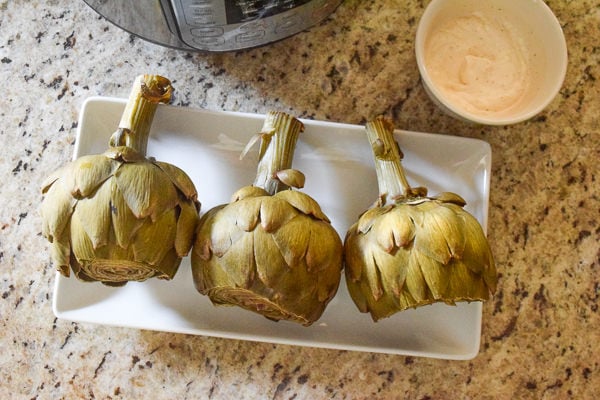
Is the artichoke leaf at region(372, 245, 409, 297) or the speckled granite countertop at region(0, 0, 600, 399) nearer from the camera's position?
the artichoke leaf at region(372, 245, 409, 297)

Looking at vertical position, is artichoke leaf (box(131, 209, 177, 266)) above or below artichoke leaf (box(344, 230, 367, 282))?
above

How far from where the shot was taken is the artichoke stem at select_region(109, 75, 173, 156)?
2.24ft

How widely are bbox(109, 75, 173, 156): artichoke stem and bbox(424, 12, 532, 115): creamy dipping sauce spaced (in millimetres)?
305

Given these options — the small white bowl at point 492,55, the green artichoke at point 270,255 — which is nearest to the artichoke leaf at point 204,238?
the green artichoke at point 270,255

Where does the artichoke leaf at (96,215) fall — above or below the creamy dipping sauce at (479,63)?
above

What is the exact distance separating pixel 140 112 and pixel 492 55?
1.36 ft

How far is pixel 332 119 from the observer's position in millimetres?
791

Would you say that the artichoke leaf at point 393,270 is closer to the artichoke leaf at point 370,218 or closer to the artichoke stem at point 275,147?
the artichoke leaf at point 370,218

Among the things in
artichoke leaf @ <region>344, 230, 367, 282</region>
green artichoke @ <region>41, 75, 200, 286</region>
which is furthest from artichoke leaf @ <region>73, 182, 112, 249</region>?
artichoke leaf @ <region>344, 230, 367, 282</region>

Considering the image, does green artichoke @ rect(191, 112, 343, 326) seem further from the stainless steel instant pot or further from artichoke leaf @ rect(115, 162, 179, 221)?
the stainless steel instant pot

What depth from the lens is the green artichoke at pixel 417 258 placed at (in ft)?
2.00

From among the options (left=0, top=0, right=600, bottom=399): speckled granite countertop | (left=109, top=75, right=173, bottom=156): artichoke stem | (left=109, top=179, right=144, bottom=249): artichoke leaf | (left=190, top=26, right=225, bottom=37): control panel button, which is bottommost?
(left=0, top=0, right=600, bottom=399): speckled granite countertop

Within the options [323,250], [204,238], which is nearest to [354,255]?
[323,250]

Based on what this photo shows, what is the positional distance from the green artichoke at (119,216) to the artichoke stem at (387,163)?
21 cm
